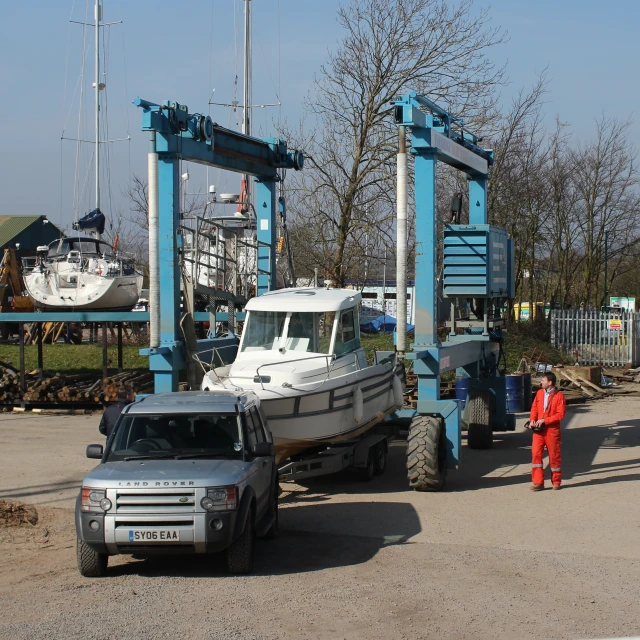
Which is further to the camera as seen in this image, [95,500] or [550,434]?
[550,434]

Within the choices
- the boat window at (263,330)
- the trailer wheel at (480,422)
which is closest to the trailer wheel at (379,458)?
the boat window at (263,330)

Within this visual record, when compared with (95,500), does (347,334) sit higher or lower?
higher

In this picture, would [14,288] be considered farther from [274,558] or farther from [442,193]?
[274,558]

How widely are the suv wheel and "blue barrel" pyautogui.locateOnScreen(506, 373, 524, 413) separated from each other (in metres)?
12.1

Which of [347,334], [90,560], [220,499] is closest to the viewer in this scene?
[220,499]

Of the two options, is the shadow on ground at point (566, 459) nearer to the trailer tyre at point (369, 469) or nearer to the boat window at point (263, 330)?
the trailer tyre at point (369, 469)

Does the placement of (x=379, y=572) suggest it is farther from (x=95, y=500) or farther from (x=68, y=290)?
(x=68, y=290)

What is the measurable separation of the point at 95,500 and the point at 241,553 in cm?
146

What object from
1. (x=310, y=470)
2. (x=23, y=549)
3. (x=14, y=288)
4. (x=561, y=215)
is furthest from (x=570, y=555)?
(x=561, y=215)

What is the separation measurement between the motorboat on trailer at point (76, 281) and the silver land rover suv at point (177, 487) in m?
15.4

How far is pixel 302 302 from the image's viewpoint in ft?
45.7

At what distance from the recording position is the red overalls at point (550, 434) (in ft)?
43.4

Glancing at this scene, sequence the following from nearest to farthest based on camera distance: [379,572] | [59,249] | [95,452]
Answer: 1. [379,572]
2. [95,452]
3. [59,249]

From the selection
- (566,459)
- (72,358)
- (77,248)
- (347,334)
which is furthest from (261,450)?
(72,358)
